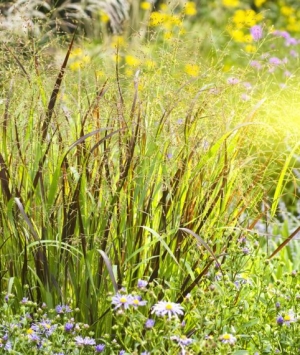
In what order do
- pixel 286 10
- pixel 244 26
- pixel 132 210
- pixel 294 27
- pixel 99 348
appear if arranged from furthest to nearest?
pixel 286 10
pixel 294 27
pixel 244 26
pixel 132 210
pixel 99 348

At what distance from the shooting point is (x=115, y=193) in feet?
8.54

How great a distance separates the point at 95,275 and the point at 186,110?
2.45 ft

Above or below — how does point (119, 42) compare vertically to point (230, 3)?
above

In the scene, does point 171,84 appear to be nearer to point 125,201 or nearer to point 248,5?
point 125,201

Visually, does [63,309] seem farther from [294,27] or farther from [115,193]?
[294,27]

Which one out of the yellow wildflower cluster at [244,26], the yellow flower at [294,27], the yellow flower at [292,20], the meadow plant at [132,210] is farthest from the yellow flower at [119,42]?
the yellow flower at [292,20]

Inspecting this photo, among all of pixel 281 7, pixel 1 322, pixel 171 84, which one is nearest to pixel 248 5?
pixel 281 7

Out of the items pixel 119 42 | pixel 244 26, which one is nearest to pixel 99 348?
pixel 119 42

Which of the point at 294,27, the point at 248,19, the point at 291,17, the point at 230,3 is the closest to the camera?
the point at 248,19

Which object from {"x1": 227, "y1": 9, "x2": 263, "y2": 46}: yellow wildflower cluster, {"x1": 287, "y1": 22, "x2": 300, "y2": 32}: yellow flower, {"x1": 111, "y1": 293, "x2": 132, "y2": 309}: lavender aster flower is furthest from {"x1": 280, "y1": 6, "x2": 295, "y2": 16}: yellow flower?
{"x1": 111, "y1": 293, "x2": 132, "y2": 309}: lavender aster flower

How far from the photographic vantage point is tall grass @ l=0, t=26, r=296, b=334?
8.75 ft

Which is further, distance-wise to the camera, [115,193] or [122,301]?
[115,193]

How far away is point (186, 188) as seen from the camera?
2729 mm

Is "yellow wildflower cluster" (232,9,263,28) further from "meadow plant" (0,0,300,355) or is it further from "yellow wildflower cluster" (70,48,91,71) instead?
"yellow wildflower cluster" (70,48,91,71)
